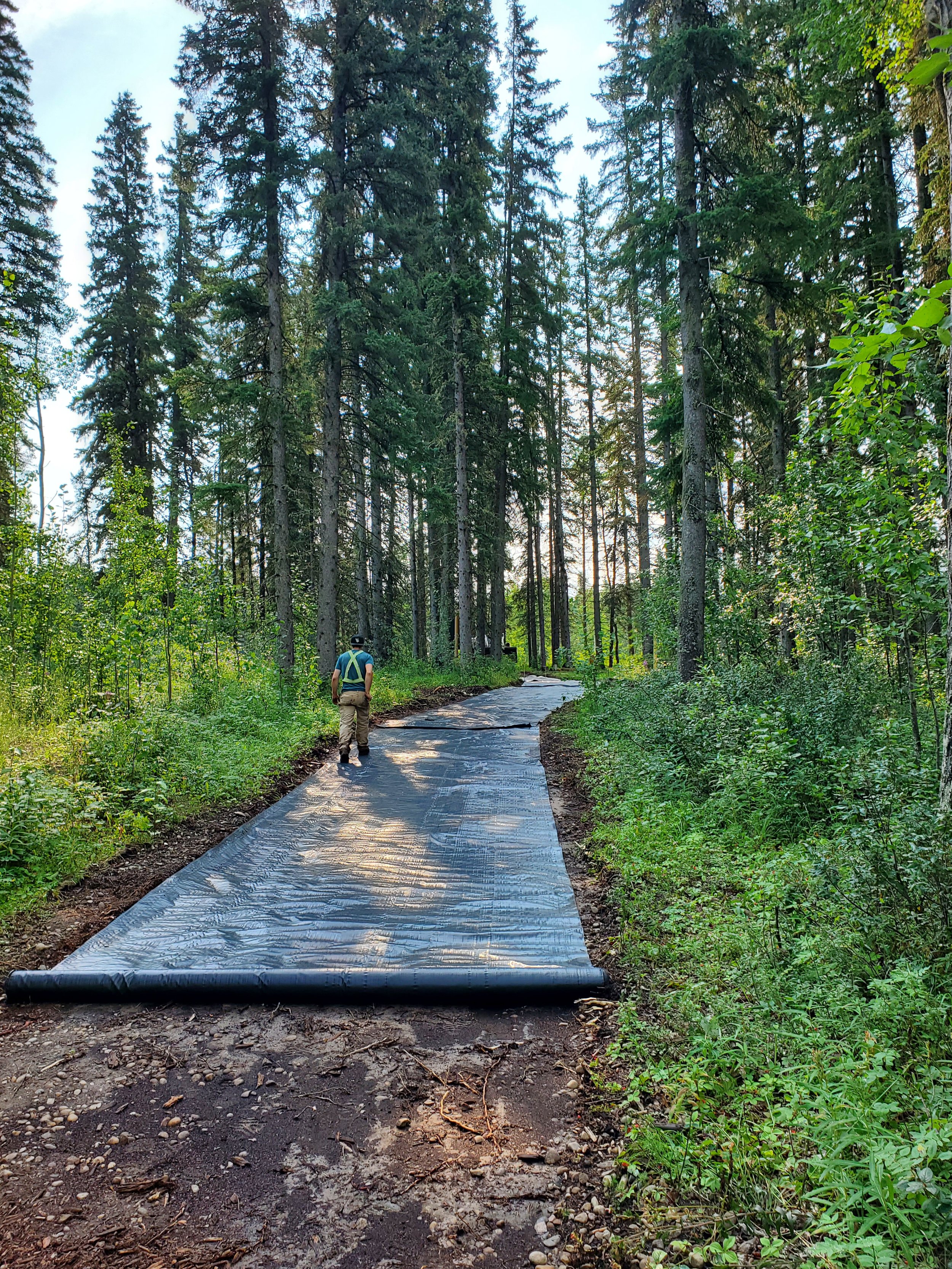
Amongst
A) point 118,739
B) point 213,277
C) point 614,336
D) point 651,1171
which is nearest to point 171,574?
point 118,739

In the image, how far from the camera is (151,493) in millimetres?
16109

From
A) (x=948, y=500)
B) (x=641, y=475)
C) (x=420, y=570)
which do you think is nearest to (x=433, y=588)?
(x=420, y=570)

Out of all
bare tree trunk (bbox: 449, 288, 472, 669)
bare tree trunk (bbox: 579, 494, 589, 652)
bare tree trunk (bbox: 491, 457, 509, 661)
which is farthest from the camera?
bare tree trunk (bbox: 579, 494, 589, 652)

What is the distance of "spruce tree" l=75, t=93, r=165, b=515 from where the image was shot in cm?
→ 1778

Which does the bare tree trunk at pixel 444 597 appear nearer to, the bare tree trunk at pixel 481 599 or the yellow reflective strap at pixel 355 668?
the bare tree trunk at pixel 481 599

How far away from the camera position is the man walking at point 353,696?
8562 mm

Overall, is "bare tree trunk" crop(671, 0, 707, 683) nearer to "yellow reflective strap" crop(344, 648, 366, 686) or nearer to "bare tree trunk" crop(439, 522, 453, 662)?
"yellow reflective strap" crop(344, 648, 366, 686)

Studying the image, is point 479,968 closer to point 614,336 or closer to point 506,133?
point 506,133

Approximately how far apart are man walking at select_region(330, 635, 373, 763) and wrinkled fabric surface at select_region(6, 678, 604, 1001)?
1.42 m

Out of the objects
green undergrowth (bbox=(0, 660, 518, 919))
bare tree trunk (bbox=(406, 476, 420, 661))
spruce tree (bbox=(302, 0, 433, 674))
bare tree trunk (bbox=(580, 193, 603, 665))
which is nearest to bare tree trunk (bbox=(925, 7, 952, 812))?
green undergrowth (bbox=(0, 660, 518, 919))

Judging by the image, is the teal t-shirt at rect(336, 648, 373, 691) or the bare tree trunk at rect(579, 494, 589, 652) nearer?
the teal t-shirt at rect(336, 648, 373, 691)

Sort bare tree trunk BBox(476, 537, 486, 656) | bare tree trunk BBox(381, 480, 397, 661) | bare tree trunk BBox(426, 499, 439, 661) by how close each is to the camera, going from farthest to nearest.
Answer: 1. bare tree trunk BBox(476, 537, 486, 656)
2. bare tree trunk BBox(426, 499, 439, 661)
3. bare tree trunk BBox(381, 480, 397, 661)

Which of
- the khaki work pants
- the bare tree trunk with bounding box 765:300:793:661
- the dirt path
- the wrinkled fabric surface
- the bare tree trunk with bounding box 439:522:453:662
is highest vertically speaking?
the bare tree trunk with bounding box 765:300:793:661

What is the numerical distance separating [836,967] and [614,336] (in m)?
27.1
